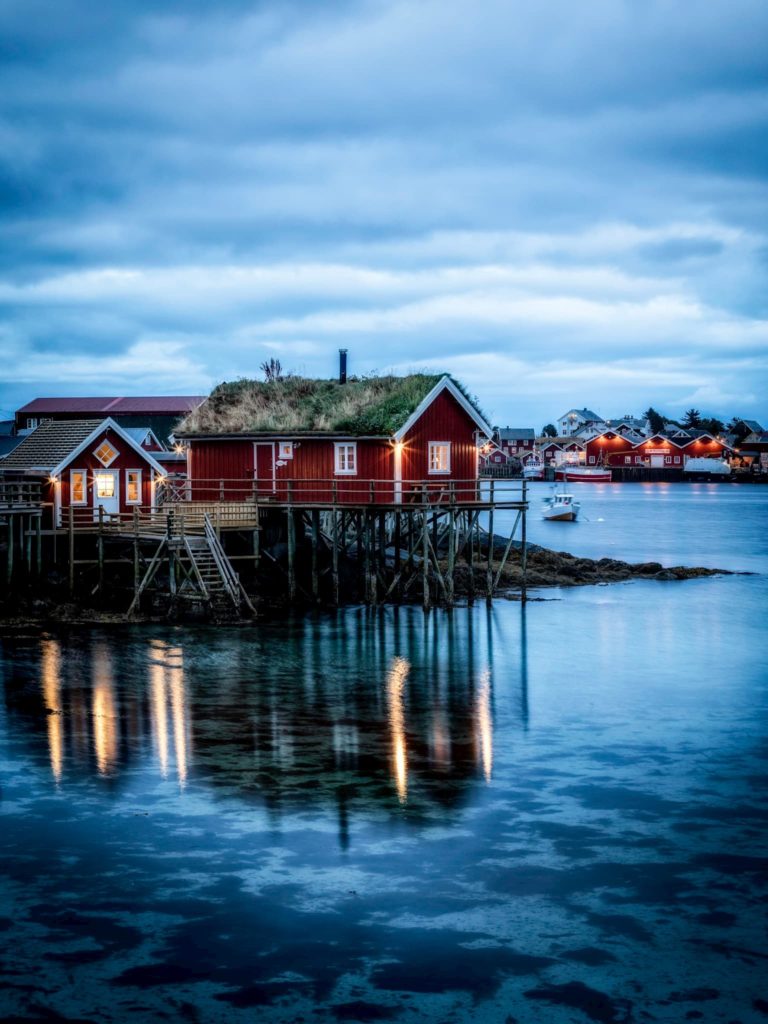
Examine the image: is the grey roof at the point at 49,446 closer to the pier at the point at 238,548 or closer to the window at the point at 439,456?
the pier at the point at 238,548

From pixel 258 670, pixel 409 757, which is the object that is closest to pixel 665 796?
pixel 409 757

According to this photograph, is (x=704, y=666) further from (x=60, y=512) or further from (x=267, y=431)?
(x=60, y=512)

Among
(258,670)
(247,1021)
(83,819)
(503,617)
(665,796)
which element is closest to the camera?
(247,1021)

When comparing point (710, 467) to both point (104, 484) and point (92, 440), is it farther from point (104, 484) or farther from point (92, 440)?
point (92, 440)

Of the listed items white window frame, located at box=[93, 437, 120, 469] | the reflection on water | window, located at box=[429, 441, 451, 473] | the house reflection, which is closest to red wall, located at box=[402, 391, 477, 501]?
window, located at box=[429, 441, 451, 473]

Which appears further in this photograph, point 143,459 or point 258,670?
point 143,459

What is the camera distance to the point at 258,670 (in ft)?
81.6

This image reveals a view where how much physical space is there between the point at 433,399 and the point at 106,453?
456 inches

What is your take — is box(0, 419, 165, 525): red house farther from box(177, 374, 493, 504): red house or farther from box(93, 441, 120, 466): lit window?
box(177, 374, 493, 504): red house

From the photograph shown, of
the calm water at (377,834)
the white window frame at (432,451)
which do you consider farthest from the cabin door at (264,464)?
the calm water at (377,834)

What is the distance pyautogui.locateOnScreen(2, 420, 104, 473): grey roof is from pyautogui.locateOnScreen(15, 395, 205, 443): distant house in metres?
49.3

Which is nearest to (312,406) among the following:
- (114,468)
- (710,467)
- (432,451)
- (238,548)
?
(432,451)

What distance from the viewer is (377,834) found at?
14281mm

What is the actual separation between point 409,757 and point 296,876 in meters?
5.16
